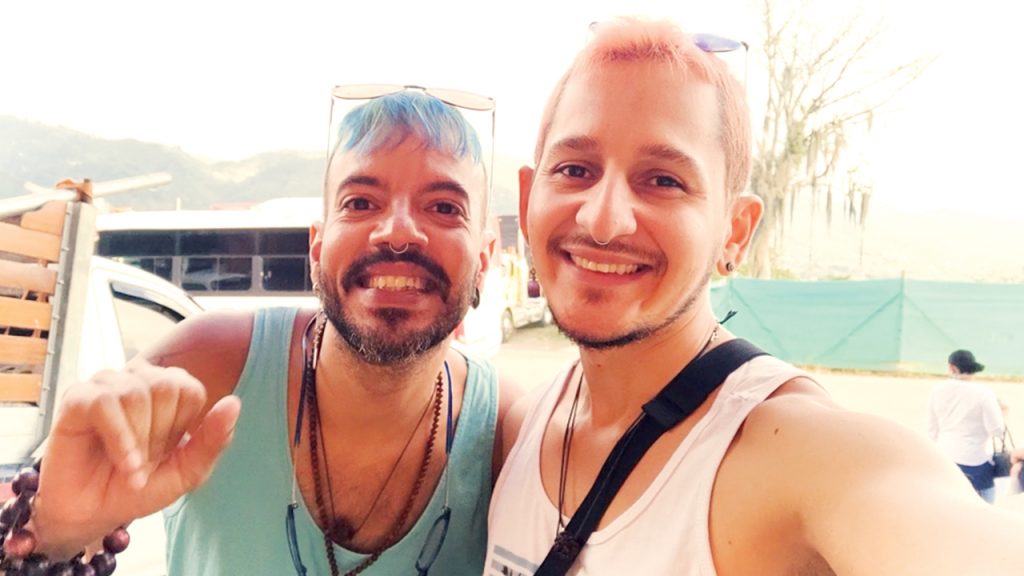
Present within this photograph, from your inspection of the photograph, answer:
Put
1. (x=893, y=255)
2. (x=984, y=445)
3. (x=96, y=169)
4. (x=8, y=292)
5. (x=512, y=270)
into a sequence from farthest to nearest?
(x=893, y=255)
(x=512, y=270)
(x=96, y=169)
(x=984, y=445)
(x=8, y=292)

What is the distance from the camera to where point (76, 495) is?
0.75 metres

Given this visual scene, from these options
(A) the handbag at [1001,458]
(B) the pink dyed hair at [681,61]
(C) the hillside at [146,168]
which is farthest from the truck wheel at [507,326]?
(B) the pink dyed hair at [681,61]

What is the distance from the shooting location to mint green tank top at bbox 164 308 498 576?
1.08 metres

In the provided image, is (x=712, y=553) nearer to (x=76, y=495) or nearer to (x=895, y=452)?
(x=895, y=452)

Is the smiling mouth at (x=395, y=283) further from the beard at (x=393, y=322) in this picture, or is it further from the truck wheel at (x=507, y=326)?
the truck wheel at (x=507, y=326)

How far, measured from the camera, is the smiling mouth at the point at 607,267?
84 centimetres

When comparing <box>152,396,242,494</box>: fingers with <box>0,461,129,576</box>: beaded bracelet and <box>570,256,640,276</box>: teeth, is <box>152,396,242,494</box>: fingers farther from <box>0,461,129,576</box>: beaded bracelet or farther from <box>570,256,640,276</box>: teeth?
<box>570,256,640,276</box>: teeth

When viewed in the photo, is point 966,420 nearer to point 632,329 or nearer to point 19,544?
point 632,329

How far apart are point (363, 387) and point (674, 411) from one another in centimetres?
60

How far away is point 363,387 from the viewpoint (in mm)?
1203

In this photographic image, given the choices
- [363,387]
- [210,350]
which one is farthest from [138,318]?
[363,387]

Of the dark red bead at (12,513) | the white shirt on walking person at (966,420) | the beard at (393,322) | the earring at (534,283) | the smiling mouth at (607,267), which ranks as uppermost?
the smiling mouth at (607,267)

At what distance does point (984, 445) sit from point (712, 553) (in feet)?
9.38

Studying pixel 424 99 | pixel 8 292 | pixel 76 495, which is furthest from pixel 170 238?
pixel 76 495
